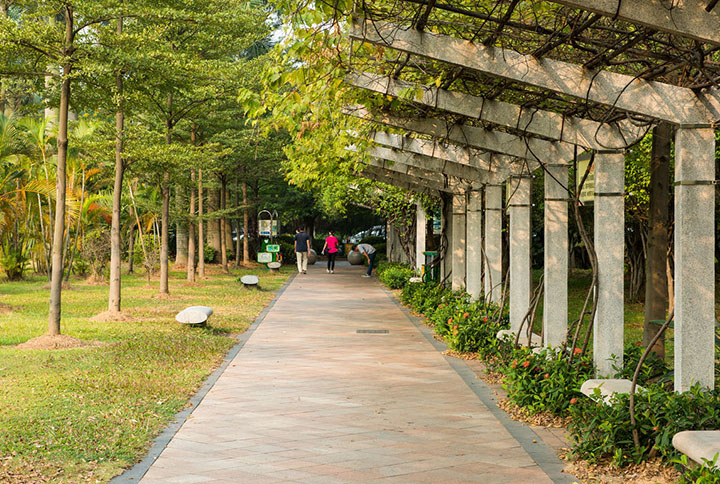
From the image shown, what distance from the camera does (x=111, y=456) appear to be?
19.8 ft

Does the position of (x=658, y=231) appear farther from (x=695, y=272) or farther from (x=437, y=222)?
(x=437, y=222)

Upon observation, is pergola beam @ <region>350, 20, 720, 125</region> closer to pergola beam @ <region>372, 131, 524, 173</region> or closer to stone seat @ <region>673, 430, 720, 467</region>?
stone seat @ <region>673, 430, 720, 467</region>

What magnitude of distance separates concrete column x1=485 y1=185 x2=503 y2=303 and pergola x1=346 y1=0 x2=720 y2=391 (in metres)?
0.86

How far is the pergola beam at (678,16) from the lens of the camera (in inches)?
190

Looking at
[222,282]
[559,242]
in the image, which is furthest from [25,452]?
[222,282]

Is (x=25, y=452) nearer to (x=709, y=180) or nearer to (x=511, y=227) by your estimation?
(x=709, y=180)

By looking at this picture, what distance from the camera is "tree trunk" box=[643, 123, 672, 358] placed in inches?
313

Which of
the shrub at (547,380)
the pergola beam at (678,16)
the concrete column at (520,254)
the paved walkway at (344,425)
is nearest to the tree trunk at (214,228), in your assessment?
the paved walkway at (344,425)

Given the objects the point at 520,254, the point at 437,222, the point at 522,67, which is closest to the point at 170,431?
the point at 522,67

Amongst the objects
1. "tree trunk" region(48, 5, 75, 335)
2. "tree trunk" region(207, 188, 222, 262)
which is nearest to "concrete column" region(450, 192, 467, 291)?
"tree trunk" region(48, 5, 75, 335)

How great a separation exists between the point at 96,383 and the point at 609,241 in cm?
555

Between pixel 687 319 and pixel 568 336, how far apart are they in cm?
262

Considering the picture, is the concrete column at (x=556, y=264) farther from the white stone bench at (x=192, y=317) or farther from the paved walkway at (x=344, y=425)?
the white stone bench at (x=192, y=317)

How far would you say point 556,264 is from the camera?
9.14m
